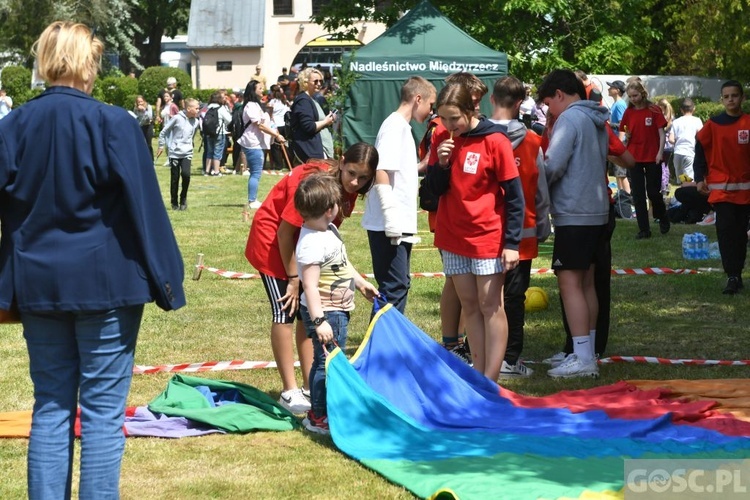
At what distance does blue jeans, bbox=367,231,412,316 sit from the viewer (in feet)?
24.1

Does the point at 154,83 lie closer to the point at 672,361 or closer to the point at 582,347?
the point at 672,361

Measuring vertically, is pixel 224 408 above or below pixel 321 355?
below

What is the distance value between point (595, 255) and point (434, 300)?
9.55 ft

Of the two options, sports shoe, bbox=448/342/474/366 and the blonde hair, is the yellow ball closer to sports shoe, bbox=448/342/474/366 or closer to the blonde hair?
sports shoe, bbox=448/342/474/366

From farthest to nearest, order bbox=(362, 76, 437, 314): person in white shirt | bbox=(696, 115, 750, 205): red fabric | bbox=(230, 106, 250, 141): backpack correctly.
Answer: bbox=(230, 106, 250, 141): backpack < bbox=(696, 115, 750, 205): red fabric < bbox=(362, 76, 437, 314): person in white shirt

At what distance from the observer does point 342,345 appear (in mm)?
6336

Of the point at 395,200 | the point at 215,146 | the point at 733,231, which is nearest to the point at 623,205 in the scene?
the point at 733,231

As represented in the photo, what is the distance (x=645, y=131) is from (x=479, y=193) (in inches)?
343

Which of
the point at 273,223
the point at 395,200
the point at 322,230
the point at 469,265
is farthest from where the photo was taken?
the point at 395,200

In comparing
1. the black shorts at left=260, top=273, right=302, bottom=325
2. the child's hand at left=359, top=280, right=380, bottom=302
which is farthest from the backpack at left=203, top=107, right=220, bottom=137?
the child's hand at left=359, top=280, right=380, bottom=302

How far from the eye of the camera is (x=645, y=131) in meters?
15.0

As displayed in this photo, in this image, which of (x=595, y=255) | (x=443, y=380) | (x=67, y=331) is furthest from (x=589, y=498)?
(x=595, y=255)

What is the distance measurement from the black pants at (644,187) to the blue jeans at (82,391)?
38.1 feet

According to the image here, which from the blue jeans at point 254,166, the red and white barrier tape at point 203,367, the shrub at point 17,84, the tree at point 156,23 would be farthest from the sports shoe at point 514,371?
the tree at point 156,23
